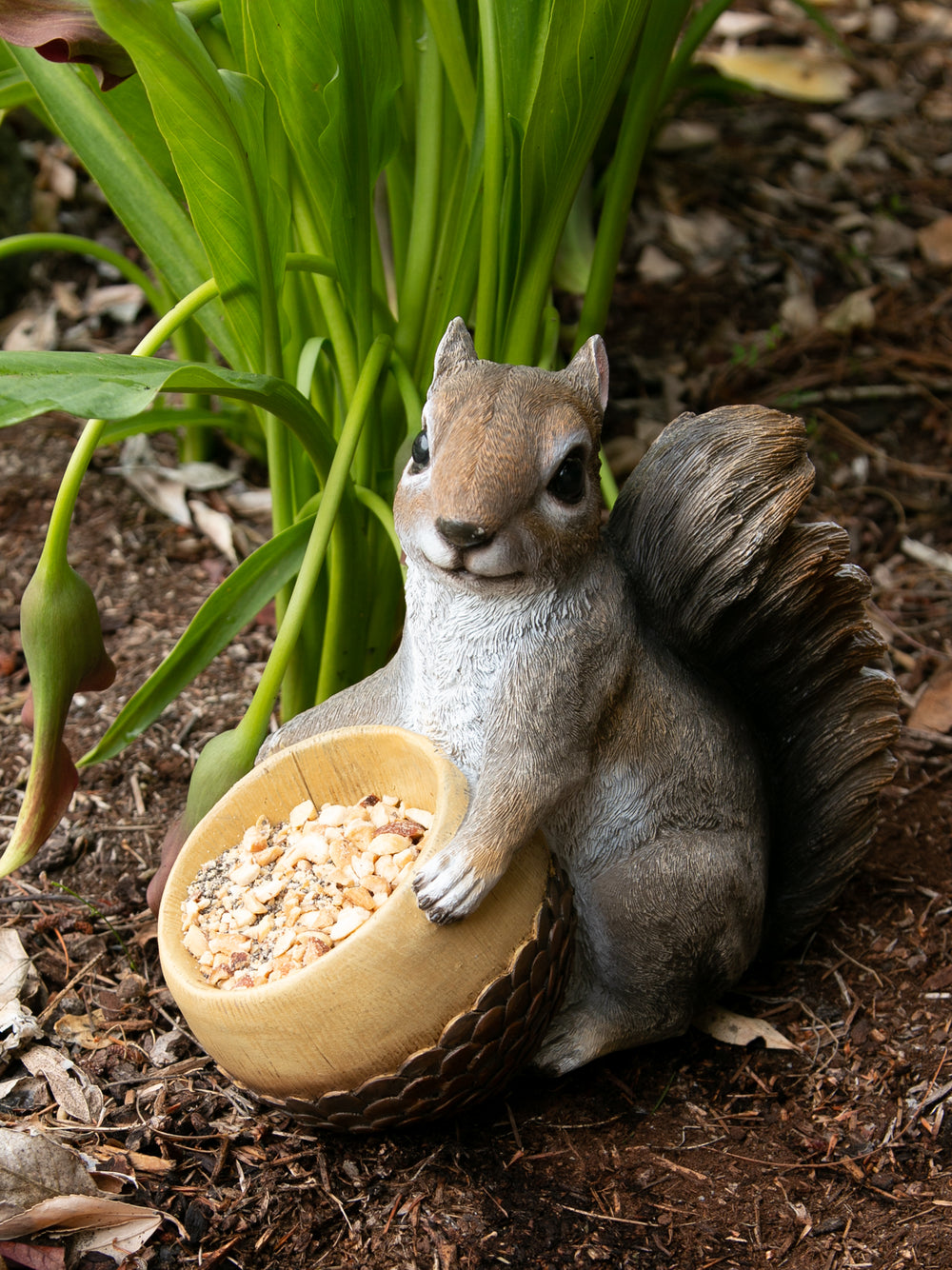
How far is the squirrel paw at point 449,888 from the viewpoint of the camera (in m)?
1.31

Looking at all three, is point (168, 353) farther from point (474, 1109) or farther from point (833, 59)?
point (833, 59)

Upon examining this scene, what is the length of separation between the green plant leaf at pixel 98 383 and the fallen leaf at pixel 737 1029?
102 centimetres

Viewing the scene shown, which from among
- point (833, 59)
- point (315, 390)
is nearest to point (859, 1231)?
point (315, 390)

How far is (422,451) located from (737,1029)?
0.90m

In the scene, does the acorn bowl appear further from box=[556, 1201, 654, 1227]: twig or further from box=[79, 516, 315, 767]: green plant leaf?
box=[79, 516, 315, 767]: green plant leaf

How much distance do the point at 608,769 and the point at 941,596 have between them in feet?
4.38

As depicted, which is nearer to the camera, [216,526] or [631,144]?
[631,144]

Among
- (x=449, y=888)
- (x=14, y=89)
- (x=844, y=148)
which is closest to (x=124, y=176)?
(x=14, y=89)

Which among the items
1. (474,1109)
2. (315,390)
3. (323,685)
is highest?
(315,390)

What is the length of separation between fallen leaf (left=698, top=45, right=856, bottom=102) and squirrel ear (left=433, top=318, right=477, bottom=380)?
8.75 feet

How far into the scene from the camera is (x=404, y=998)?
1318mm

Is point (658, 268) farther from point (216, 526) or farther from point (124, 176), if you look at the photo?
point (124, 176)

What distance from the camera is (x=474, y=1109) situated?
1.56 meters

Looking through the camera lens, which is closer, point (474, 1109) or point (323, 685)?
point (474, 1109)
